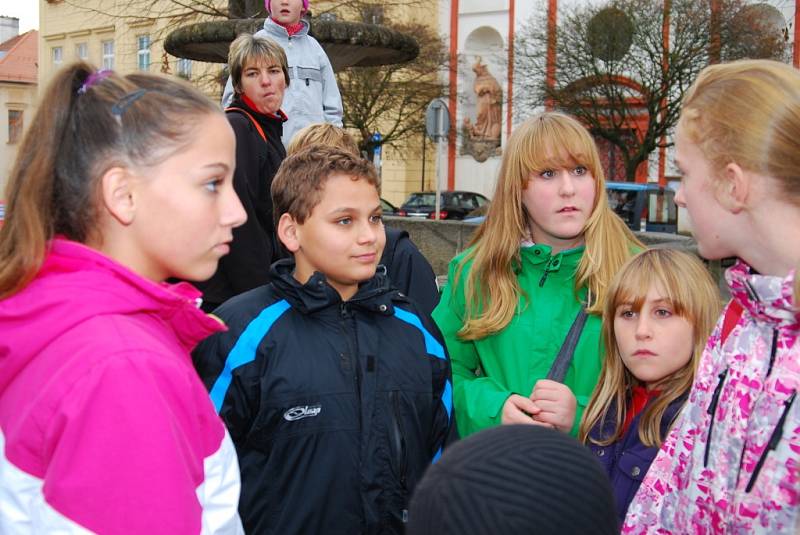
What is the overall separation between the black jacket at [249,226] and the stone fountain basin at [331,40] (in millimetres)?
4758

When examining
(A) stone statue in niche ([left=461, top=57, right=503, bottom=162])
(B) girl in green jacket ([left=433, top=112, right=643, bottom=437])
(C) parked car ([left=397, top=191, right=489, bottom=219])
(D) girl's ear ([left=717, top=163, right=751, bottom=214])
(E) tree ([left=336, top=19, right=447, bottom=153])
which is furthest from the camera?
(A) stone statue in niche ([left=461, top=57, right=503, bottom=162])

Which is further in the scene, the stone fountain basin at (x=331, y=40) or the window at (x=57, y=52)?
the window at (x=57, y=52)

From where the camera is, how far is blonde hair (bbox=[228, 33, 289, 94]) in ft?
14.7

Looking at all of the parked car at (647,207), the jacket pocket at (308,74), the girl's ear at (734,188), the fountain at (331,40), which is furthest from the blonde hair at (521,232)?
the parked car at (647,207)

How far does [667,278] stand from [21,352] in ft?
6.27

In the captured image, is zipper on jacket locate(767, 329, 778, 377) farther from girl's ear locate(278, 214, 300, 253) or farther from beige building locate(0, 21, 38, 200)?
beige building locate(0, 21, 38, 200)

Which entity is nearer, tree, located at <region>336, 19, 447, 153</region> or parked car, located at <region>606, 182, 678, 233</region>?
parked car, located at <region>606, 182, 678, 233</region>

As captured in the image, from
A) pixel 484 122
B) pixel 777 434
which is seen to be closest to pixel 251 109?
pixel 777 434

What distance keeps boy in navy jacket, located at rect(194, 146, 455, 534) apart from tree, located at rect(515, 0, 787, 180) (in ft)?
84.1

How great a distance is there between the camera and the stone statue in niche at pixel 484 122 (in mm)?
34688

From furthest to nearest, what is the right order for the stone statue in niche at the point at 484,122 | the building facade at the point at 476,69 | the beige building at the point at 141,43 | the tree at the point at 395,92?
the stone statue in niche at the point at 484,122, the building facade at the point at 476,69, the beige building at the point at 141,43, the tree at the point at 395,92

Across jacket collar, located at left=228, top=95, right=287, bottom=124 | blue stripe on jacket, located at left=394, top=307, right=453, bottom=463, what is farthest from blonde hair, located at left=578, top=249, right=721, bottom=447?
jacket collar, located at left=228, top=95, right=287, bottom=124

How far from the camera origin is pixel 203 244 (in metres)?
1.81

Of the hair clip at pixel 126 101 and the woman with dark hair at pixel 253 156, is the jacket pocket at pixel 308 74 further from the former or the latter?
the hair clip at pixel 126 101
